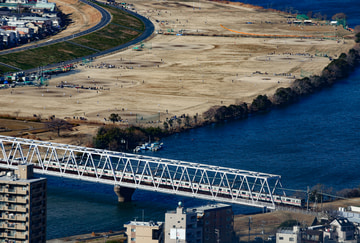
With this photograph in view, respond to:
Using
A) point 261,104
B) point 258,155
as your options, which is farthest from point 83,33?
point 258,155

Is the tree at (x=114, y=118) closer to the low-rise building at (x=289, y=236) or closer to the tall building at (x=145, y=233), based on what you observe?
the tall building at (x=145, y=233)

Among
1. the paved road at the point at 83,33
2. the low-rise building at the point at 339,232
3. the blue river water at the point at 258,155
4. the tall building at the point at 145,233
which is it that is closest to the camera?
the tall building at the point at 145,233

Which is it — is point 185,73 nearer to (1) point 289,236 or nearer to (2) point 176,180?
(2) point 176,180

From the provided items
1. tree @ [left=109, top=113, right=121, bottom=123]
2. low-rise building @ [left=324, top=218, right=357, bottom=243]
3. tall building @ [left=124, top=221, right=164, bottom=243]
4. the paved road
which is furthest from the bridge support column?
the paved road

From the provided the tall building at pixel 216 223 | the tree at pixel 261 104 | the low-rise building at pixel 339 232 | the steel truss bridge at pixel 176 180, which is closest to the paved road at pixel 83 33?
the tree at pixel 261 104

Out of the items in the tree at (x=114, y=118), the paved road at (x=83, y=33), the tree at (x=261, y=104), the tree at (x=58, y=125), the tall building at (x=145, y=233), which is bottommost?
the tall building at (x=145, y=233)

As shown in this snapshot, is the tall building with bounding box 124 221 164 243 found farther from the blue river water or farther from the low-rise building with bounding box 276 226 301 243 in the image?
the blue river water
